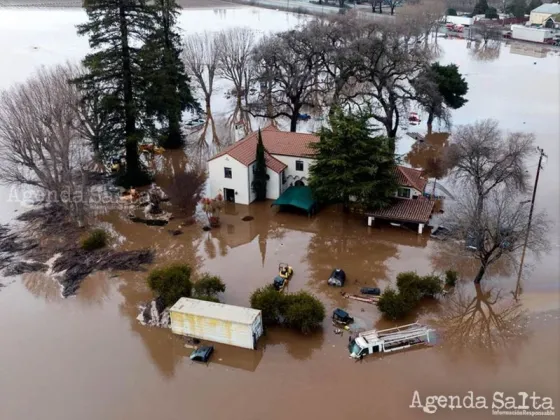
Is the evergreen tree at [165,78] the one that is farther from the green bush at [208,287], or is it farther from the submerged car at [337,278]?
the submerged car at [337,278]

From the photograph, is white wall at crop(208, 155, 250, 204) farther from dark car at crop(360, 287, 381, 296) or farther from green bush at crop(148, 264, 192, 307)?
dark car at crop(360, 287, 381, 296)

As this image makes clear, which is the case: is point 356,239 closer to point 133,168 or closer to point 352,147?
point 352,147

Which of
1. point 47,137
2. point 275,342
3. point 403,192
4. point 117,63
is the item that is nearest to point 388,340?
point 275,342

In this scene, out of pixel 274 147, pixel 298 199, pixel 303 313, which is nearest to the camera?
pixel 303 313

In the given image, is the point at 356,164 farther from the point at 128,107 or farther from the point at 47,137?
the point at 47,137

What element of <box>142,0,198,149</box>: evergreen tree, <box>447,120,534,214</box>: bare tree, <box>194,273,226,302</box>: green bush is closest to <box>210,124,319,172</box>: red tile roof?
<box>142,0,198,149</box>: evergreen tree

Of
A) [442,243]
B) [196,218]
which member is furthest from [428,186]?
[196,218]
